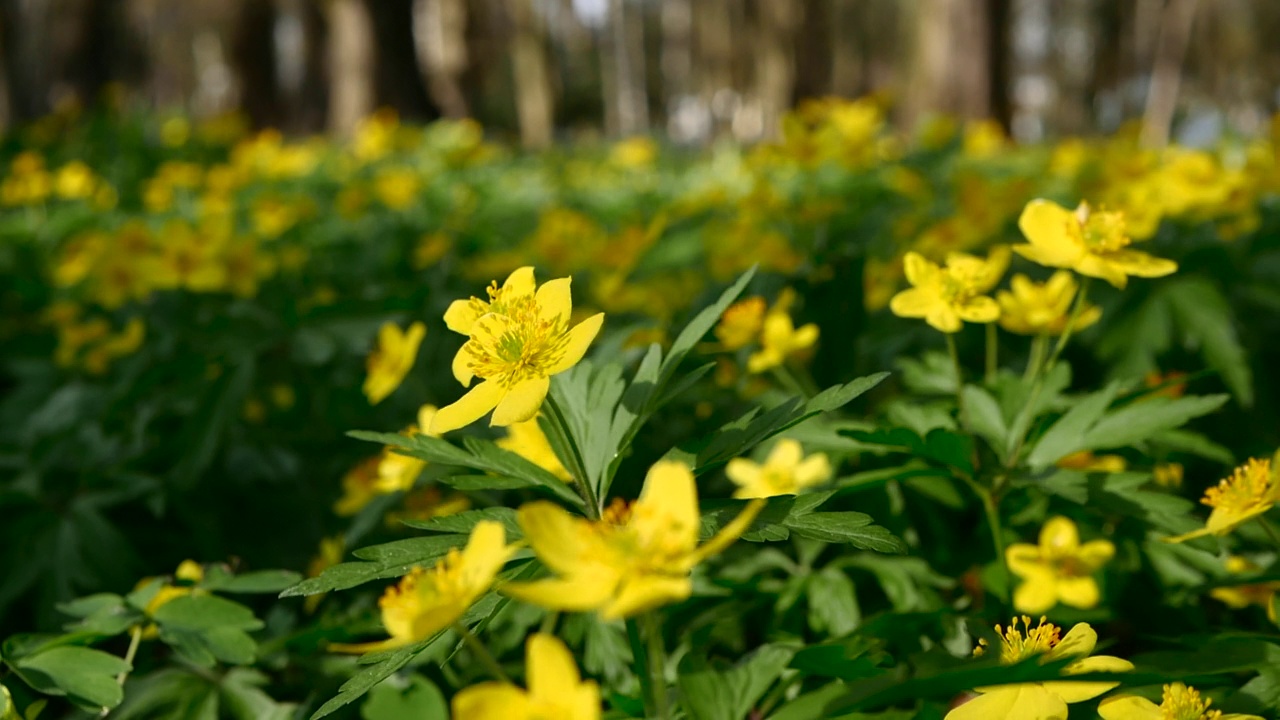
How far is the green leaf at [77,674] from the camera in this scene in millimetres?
1104

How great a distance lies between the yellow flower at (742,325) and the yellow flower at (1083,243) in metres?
0.57

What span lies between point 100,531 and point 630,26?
3069 centimetres

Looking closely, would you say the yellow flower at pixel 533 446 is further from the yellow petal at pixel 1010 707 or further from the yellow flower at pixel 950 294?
the yellow petal at pixel 1010 707

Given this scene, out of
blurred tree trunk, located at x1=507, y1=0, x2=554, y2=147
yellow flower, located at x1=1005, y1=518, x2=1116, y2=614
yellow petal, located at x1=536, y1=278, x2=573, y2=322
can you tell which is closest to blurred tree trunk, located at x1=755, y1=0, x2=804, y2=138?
blurred tree trunk, located at x1=507, y1=0, x2=554, y2=147

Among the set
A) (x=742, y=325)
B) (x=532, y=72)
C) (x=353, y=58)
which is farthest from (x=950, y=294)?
(x=532, y=72)

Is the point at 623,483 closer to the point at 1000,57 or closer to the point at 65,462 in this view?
the point at 65,462

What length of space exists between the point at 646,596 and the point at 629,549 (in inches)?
2.6

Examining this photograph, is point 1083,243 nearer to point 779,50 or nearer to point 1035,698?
point 1035,698

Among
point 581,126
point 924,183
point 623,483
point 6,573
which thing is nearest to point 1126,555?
point 623,483

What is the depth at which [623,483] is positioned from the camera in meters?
1.50

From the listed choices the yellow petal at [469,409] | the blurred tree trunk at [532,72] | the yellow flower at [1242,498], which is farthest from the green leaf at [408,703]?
the blurred tree trunk at [532,72]

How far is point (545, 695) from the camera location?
69 cm

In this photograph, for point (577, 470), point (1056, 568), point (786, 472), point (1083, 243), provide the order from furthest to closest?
point (786, 472) → point (1083, 243) → point (1056, 568) → point (577, 470)

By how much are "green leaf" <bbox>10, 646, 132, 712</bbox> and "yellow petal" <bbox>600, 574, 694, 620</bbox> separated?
719mm
